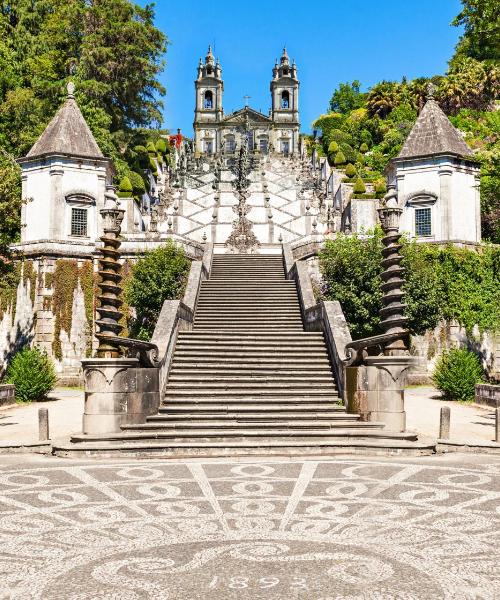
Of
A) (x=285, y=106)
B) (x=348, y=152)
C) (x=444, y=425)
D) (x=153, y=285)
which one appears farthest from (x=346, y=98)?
(x=444, y=425)

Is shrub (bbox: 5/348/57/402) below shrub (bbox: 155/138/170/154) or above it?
below

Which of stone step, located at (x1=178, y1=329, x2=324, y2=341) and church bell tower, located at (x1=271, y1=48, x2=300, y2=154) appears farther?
church bell tower, located at (x1=271, y1=48, x2=300, y2=154)

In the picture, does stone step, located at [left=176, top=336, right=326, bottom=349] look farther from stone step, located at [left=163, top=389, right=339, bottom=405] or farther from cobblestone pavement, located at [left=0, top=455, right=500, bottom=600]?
cobblestone pavement, located at [left=0, top=455, right=500, bottom=600]

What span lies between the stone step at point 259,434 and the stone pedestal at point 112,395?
0.50 metres

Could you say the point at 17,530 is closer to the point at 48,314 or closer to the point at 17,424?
the point at 17,424

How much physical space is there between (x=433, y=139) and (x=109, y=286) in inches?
855

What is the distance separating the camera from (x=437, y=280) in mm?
27719

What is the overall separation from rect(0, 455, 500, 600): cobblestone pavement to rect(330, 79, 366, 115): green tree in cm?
8918

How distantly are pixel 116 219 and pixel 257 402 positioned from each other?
5617mm

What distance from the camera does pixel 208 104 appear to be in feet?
339

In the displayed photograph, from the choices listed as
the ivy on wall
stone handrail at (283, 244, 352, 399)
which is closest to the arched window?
the ivy on wall

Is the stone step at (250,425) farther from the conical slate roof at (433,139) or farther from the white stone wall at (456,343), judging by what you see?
the conical slate roof at (433,139)

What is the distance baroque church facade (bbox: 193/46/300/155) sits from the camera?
9869 centimetres

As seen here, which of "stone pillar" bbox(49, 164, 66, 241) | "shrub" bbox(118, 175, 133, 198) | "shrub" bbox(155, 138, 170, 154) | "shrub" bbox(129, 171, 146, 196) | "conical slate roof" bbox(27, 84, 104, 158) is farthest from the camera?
"shrub" bbox(155, 138, 170, 154)
